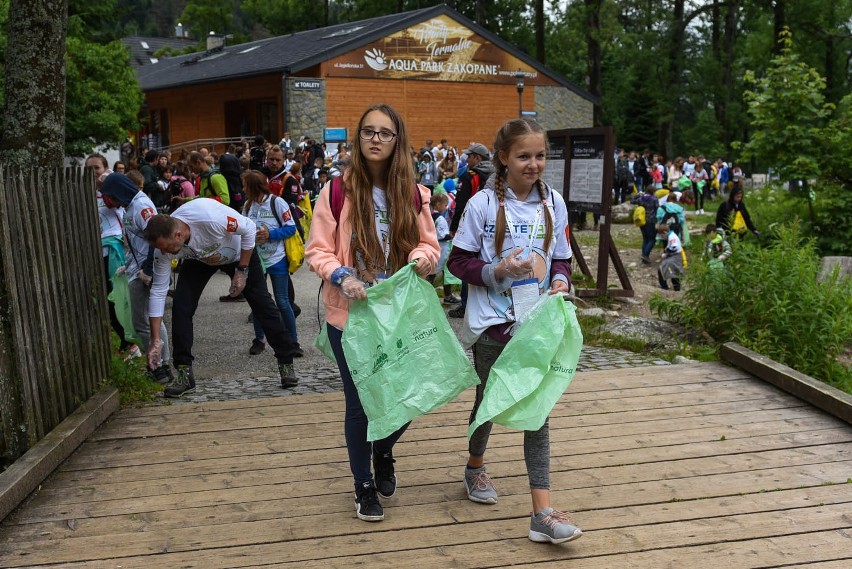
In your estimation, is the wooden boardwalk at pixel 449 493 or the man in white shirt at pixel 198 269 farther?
the man in white shirt at pixel 198 269

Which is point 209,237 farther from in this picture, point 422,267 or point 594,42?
point 594,42

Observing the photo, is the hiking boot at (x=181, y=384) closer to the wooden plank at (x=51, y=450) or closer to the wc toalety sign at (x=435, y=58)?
the wooden plank at (x=51, y=450)

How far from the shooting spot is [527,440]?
13.0 feet

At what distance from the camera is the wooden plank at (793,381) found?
5.62 meters

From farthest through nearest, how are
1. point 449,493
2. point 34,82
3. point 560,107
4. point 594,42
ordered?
point 594,42 → point 560,107 → point 34,82 → point 449,493

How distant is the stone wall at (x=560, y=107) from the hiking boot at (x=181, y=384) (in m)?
31.4

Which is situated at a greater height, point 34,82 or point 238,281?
point 34,82

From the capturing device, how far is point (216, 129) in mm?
36281

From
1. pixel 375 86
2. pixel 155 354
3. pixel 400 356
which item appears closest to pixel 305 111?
pixel 375 86

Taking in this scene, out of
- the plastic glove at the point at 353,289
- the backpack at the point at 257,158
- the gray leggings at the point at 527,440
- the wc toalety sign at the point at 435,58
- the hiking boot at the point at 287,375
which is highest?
the wc toalety sign at the point at 435,58

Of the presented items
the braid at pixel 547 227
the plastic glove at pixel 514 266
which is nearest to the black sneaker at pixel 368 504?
the plastic glove at pixel 514 266

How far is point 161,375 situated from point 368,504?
3252mm

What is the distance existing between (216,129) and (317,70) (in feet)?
21.5

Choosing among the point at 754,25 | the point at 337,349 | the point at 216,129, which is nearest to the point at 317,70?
the point at 216,129
